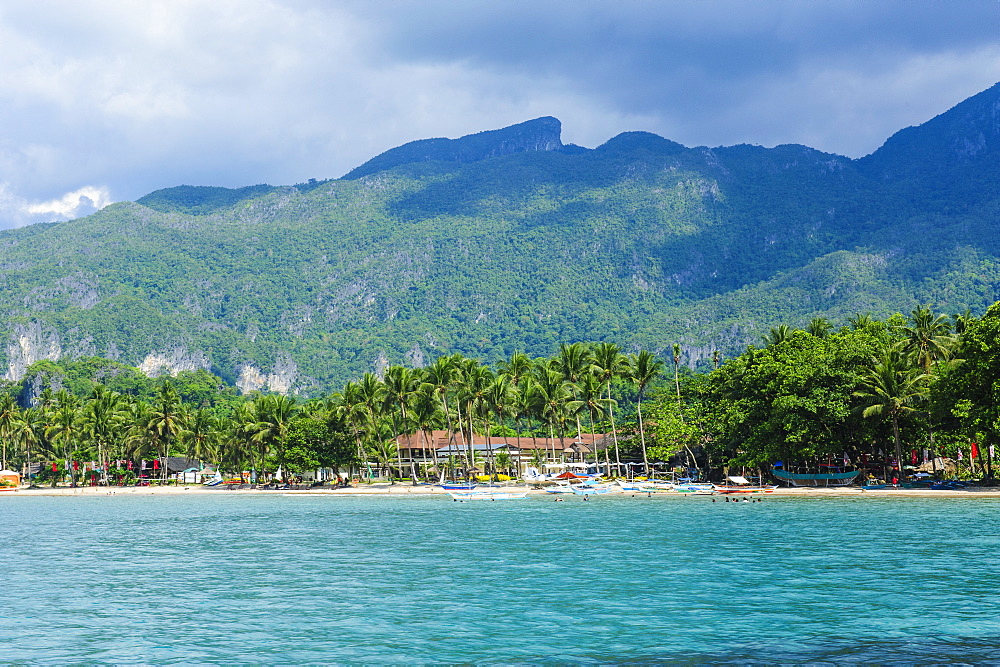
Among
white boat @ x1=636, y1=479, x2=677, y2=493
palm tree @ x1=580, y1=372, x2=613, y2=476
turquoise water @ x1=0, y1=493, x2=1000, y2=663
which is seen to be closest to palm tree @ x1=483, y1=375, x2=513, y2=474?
palm tree @ x1=580, y1=372, x2=613, y2=476

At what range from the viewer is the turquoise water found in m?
21.5

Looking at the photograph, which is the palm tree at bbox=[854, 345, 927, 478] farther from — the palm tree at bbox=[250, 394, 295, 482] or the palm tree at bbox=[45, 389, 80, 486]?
the palm tree at bbox=[45, 389, 80, 486]

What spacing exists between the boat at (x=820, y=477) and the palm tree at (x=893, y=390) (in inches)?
273

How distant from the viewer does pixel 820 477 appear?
3339 inches

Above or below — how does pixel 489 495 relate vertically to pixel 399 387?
below

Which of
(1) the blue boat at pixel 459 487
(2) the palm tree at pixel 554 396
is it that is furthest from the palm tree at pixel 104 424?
(2) the palm tree at pixel 554 396

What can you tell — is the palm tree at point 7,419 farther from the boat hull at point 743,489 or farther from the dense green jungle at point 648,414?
the boat hull at point 743,489

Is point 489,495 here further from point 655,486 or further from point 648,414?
point 648,414

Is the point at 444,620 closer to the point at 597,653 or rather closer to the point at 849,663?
the point at 597,653

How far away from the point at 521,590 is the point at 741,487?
192 feet

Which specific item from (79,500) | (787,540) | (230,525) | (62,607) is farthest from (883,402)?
(79,500)

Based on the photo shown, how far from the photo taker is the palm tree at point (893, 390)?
72.4 m

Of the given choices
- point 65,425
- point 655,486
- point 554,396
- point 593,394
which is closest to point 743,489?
point 655,486

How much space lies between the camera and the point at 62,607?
28.2m
